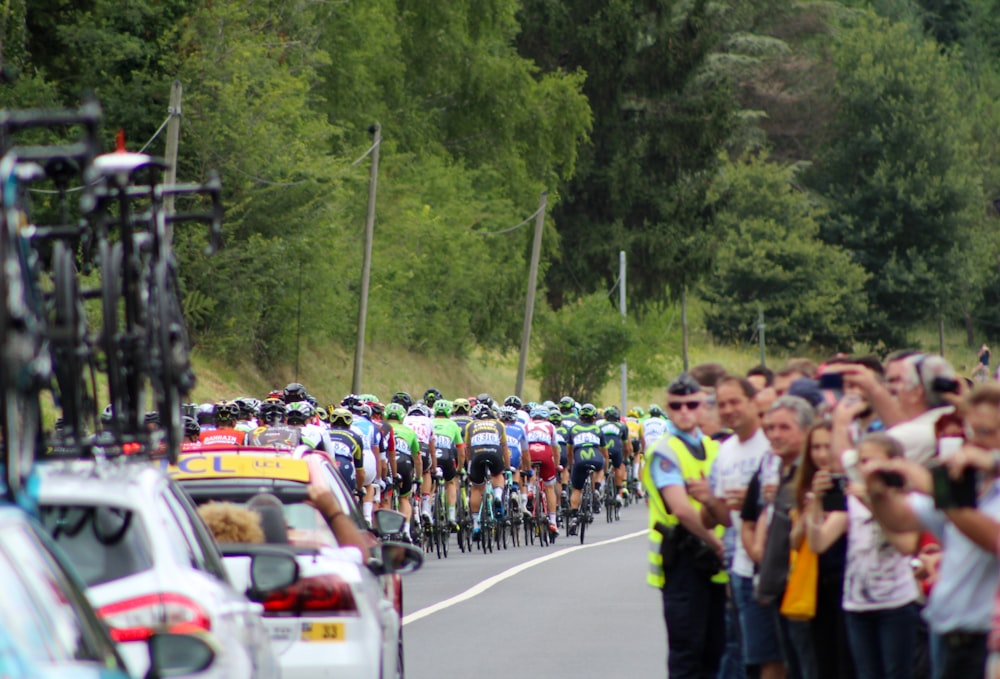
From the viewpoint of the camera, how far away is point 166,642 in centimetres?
580

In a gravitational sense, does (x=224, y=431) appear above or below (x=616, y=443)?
above

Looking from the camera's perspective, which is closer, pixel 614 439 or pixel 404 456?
pixel 404 456

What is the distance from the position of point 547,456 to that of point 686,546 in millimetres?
18261

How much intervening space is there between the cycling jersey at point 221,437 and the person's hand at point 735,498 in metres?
7.76

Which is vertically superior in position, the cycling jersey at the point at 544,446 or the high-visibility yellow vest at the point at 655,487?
the high-visibility yellow vest at the point at 655,487

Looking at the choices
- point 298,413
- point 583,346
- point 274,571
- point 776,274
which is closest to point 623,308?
point 583,346

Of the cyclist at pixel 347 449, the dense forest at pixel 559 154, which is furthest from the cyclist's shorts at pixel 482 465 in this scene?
the dense forest at pixel 559 154

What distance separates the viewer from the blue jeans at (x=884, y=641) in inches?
349

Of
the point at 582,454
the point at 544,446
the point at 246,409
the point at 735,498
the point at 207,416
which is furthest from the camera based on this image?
the point at 582,454

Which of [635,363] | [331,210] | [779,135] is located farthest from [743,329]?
[331,210]

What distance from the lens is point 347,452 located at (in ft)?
70.1

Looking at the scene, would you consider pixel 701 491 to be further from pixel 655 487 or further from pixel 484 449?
pixel 484 449

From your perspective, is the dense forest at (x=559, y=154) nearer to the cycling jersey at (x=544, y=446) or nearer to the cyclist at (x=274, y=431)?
the cycling jersey at (x=544, y=446)

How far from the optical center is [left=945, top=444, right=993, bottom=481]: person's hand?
686cm
